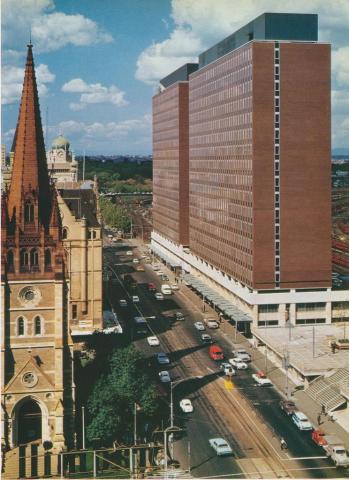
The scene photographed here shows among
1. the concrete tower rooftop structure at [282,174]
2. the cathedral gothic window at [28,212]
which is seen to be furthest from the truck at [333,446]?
the concrete tower rooftop structure at [282,174]

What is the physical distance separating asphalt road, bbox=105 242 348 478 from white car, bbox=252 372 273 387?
86 cm

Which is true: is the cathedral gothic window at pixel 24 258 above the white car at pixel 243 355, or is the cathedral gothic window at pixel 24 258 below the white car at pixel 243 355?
above

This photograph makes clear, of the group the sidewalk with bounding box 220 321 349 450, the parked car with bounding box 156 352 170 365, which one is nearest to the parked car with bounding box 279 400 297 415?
the sidewalk with bounding box 220 321 349 450

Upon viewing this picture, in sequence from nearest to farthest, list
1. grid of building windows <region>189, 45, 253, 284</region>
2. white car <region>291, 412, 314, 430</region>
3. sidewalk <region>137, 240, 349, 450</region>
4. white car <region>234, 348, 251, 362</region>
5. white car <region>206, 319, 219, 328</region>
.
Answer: white car <region>291, 412, 314, 430</region>, sidewalk <region>137, 240, 349, 450</region>, white car <region>234, 348, 251, 362</region>, grid of building windows <region>189, 45, 253, 284</region>, white car <region>206, 319, 219, 328</region>

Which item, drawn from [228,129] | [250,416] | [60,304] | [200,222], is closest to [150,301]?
[200,222]

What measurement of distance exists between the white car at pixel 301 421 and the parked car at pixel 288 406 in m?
2.13

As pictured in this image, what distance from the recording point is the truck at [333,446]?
7125cm

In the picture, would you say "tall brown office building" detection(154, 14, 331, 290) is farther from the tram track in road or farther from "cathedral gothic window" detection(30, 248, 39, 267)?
"cathedral gothic window" detection(30, 248, 39, 267)

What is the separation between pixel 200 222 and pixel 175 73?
4947cm

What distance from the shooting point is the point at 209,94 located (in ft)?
506

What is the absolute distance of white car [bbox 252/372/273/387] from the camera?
95.6 metres

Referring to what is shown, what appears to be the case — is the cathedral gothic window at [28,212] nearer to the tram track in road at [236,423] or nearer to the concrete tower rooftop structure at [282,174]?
the tram track in road at [236,423]

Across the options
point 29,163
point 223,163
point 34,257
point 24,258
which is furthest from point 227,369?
point 223,163

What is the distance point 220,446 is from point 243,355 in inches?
1338
